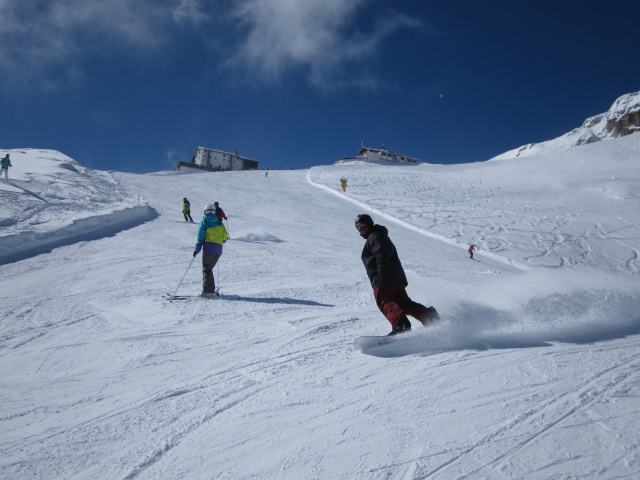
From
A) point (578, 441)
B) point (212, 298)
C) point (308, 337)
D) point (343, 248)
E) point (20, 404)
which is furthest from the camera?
point (343, 248)

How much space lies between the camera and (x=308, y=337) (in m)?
4.04

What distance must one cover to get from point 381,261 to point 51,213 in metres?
12.6

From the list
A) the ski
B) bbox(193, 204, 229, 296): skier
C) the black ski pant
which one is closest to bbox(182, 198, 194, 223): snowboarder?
bbox(193, 204, 229, 296): skier

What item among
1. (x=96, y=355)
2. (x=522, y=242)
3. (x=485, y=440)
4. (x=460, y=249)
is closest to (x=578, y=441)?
(x=485, y=440)

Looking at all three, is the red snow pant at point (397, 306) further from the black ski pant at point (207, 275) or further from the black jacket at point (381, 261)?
the black ski pant at point (207, 275)

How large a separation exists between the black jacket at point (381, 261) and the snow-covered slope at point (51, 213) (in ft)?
28.8

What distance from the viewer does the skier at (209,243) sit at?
634cm

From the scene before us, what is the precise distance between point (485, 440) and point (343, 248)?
36.6ft

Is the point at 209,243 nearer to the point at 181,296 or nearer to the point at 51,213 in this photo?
the point at 181,296

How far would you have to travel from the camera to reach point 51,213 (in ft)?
38.8

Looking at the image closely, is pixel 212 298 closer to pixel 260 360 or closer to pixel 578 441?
pixel 260 360

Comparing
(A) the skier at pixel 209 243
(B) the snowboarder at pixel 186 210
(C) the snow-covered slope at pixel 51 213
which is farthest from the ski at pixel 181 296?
(B) the snowboarder at pixel 186 210

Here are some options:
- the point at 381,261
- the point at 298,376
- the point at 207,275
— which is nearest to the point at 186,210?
the point at 207,275

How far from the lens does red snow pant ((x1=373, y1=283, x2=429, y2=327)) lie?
387 cm
